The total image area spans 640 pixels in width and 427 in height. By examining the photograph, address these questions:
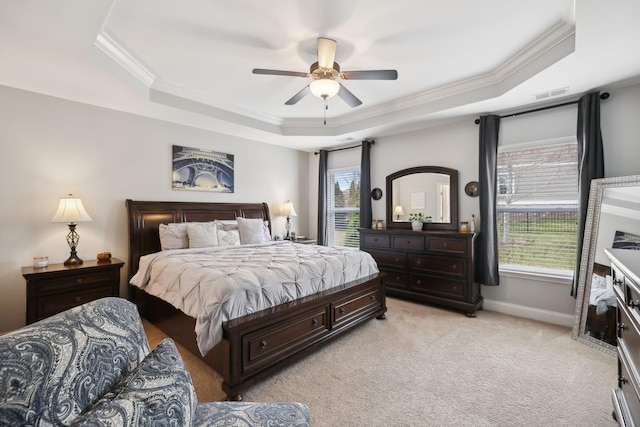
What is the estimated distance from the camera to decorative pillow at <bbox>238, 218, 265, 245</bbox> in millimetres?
4316

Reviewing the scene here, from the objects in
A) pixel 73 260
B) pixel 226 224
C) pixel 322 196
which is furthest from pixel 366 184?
pixel 73 260

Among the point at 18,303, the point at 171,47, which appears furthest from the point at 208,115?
the point at 18,303

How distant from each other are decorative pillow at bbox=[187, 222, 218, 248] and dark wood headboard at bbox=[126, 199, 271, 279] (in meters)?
0.44

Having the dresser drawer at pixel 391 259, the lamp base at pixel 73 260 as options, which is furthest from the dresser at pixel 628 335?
the lamp base at pixel 73 260

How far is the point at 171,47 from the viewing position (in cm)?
274

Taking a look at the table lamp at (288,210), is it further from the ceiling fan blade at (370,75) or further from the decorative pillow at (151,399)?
the decorative pillow at (151,399)

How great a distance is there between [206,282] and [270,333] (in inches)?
25.7

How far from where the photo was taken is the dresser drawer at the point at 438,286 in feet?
12.5

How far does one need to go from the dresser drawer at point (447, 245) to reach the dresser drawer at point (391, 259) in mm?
445

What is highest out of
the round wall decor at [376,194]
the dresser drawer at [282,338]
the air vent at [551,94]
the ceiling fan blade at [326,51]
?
the ceiling fan blade at [326,51]

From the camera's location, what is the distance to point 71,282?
9.82ft

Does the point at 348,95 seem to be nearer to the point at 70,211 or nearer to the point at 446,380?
the point at 446,380

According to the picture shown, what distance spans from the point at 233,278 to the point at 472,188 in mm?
3457

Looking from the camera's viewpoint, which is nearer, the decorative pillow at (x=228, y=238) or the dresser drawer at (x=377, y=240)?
the decorative pillow at (x=228, y=238)
